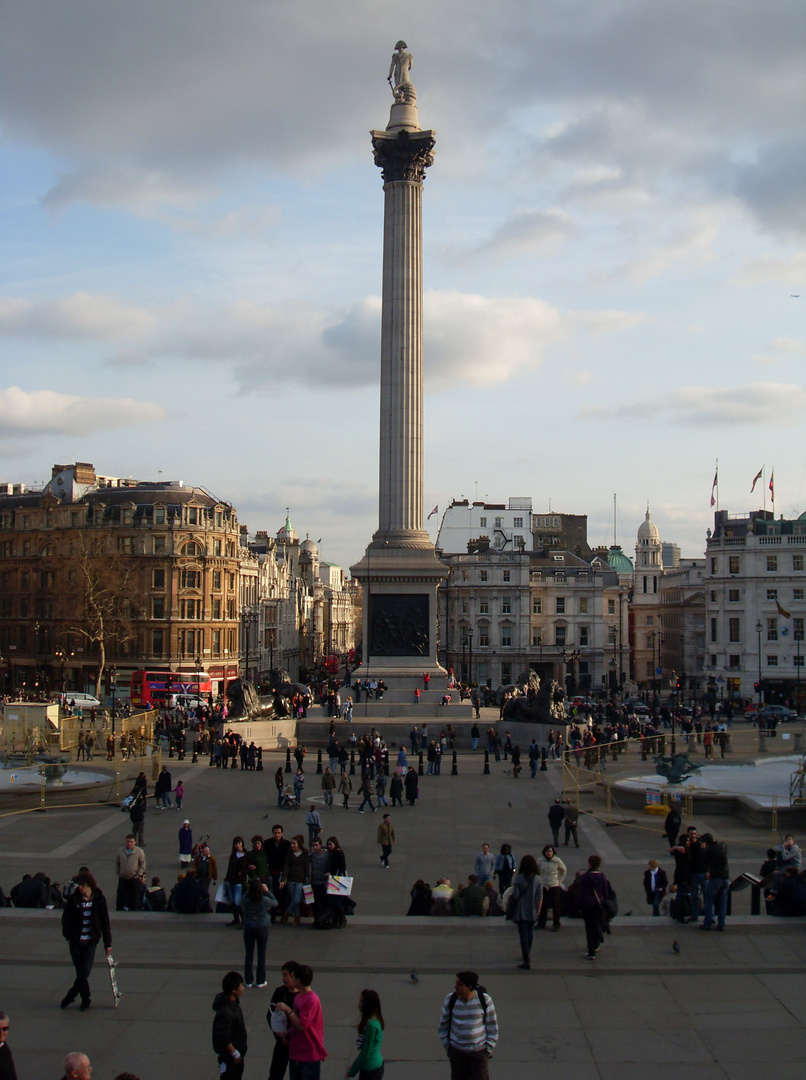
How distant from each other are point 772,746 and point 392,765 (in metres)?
16.1

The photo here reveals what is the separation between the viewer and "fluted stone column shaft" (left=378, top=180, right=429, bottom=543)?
52312 mm

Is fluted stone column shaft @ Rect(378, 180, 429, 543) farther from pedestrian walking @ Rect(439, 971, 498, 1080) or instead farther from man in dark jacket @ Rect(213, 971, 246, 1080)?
pedestrian walking @ Rect(439, 971, 498, 1080)

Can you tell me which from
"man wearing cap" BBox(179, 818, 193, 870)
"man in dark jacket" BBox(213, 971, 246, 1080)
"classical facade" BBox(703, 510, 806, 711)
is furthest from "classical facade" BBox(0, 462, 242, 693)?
"man in dark jacket" BBox(213, 971, 246, 1080)

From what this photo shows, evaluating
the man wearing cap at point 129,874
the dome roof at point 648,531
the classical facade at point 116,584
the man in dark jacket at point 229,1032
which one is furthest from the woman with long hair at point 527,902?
the dome roof at point 648,531

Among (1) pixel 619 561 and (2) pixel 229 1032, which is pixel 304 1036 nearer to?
(2) pixel 229 1032

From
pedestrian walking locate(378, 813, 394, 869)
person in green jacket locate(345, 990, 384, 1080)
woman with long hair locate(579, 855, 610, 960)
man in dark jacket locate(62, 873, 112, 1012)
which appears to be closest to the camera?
person in green jacket locate(345, 990, 384, 1080)

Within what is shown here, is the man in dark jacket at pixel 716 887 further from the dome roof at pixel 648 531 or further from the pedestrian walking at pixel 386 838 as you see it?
the dome roof at pixel 648 531

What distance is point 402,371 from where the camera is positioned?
172 ft

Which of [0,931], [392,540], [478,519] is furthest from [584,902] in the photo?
[478,519]

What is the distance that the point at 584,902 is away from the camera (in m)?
13.3

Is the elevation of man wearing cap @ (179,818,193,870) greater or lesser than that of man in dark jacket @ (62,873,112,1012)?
lesser

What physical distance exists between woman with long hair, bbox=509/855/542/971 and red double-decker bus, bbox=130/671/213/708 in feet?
180

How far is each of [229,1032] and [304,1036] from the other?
0.63 metres

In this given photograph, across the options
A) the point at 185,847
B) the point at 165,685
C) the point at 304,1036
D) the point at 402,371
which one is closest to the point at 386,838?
the point at 185,847
